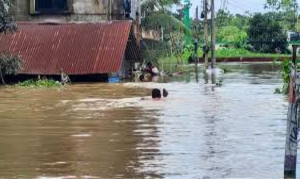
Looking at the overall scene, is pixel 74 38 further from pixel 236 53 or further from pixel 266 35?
pixel 266 35

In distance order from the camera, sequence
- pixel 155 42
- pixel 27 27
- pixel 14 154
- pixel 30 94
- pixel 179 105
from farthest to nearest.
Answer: pixel 155 42
pixel 27 27
pixel 30 94
pixel 179 105
pixel 14 154

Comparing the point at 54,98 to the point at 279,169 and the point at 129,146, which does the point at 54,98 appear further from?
the point at 279,169

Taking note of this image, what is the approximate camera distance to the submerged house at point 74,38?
3366 cm

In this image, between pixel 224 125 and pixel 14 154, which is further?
pixel 224 125

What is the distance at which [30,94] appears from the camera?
87.0 ft

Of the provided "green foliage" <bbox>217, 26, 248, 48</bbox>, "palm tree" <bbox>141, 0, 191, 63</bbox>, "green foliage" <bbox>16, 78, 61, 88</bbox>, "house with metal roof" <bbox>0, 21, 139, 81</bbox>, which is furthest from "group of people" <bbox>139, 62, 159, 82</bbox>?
"green foliage" <bbox>217, 26, 248, 48</bbox>

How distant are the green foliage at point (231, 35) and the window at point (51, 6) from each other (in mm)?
43771

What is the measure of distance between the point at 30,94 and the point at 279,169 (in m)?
17.0

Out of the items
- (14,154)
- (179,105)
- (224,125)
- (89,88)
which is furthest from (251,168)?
(89,88)

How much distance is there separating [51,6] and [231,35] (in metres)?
49.9

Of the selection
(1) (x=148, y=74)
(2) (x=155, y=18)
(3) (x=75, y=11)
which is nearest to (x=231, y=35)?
(2) (x=155, y=18)

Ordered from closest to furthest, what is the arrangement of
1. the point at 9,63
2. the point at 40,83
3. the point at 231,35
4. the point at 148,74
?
the point at 9,63, the point at 40,83, the point at 148,74, the point at 231,35

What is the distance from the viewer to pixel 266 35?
7381 cm

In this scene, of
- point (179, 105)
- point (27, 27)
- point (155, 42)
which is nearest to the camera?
point (179, 105)
